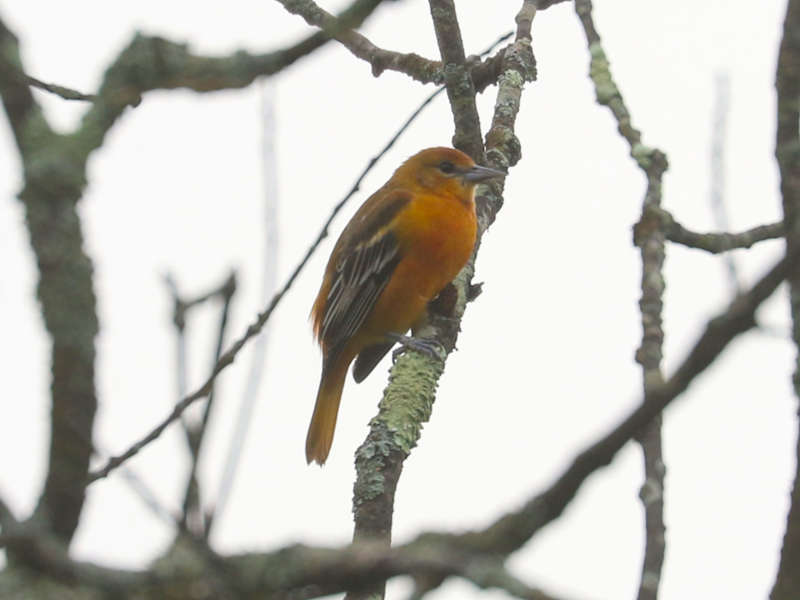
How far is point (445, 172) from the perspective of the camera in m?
6.40

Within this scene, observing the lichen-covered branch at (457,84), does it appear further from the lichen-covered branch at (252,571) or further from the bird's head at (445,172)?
the lichen-covered branch at (252,571)

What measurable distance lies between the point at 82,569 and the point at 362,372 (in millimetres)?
4659

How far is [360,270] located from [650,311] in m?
4.11

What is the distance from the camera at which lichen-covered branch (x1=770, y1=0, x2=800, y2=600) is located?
212cm

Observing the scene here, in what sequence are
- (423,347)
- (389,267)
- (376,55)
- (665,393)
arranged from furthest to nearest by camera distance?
(389,267) < (376,55) < (423,347) < (665,393)

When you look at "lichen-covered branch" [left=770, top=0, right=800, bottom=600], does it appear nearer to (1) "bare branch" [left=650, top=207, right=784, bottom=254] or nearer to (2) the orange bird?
(1) "bare branch" [left=650, top=207, right=784, bottom=254]

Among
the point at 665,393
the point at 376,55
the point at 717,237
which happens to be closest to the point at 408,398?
the point at 717,237

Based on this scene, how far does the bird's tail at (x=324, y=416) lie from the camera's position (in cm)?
631

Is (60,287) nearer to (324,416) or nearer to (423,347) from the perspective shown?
(423,347)

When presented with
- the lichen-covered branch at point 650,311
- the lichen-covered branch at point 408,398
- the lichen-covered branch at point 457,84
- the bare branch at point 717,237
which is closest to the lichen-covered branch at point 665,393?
the lichen-covered branch at point 650,311

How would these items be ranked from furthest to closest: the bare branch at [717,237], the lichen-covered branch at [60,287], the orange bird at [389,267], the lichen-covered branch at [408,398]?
the orange bird at [389,267] < the lichen-covered branch at [408,398] < the bare branch at [717,237] < the lichen-covered branch at [60,287]

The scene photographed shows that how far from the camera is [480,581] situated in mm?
1650

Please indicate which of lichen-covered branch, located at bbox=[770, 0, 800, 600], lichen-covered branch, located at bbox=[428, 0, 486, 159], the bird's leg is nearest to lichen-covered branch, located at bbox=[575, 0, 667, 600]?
lichen-covered branch, located at bbox=[770, 0, 800, 600]

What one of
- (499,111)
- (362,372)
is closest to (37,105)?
(499,111)
